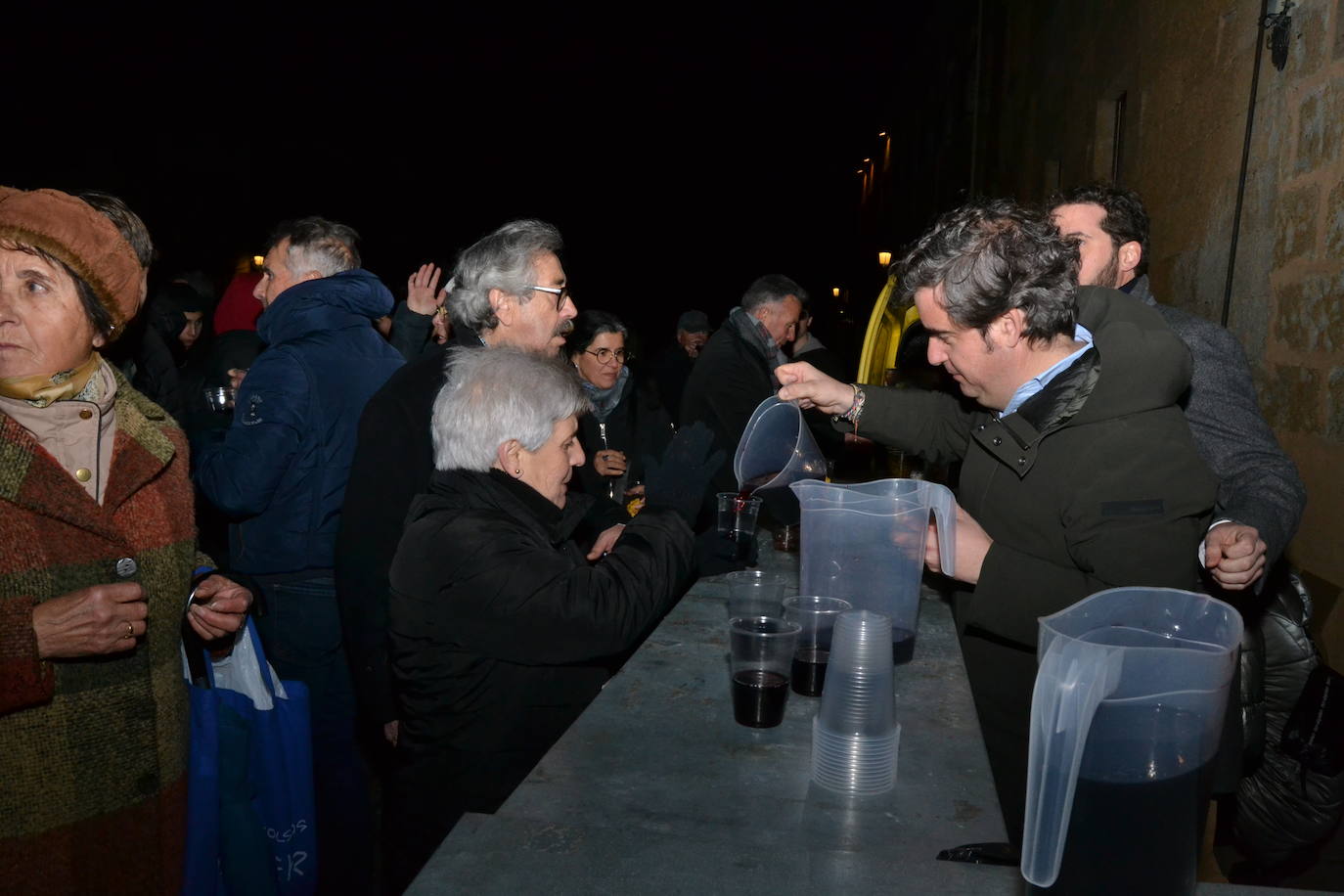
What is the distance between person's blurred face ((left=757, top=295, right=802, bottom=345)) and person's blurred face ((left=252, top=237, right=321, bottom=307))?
2876 mm

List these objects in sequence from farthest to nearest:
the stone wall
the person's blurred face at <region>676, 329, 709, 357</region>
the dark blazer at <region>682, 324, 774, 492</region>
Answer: the person's blurred face at <region>676, 329, 709, 357</region>
the dark blazer at <region>682, 324, 774, 492</region>
the stone wall

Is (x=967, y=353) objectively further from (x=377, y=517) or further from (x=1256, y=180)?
(x=1256, y=180)

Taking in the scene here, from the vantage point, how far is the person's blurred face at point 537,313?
10.3 ft

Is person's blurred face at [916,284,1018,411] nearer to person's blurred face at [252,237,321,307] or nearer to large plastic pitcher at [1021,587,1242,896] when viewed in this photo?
large plastic pitcher at [1021,587,1242,896]

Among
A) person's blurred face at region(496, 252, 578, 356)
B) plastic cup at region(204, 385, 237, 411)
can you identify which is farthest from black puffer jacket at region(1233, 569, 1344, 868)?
plastic cup at region(204, 385, 237, 411)

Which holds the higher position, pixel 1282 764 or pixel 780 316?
pixel 780 316

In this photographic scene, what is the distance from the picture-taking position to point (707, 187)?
40625mm

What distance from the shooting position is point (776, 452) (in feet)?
9.09

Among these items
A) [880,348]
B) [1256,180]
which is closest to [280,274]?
[880,348]

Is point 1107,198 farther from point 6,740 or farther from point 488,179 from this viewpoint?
point 488,179

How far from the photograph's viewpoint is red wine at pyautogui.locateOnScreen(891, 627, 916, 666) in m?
2.35

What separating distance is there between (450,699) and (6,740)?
883 millimetres

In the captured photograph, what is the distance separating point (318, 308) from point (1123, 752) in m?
2.89

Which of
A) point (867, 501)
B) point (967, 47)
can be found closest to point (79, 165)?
point (967, 47)
